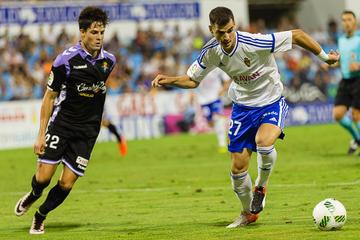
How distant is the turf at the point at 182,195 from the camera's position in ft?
32.7

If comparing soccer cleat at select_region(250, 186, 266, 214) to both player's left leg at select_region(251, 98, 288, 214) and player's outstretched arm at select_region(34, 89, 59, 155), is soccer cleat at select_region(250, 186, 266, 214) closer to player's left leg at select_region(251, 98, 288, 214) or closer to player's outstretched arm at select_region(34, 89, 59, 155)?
player's left leg at select_region(251, 98, 288, 214)

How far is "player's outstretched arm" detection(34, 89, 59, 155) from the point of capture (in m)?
9.92

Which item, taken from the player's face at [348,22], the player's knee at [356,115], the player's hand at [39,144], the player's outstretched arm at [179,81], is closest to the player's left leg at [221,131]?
the player's knee at [356,115]

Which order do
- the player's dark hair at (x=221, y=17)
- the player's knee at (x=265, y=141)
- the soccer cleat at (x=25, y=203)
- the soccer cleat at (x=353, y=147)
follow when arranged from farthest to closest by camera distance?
the soccer cleat at (x=353, y=147), the soccer cleat at (x=25, y=203), the player's knee at (x=265, y=141), the player's dark hair at (x=221, y=17)

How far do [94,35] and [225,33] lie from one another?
59.5 inches

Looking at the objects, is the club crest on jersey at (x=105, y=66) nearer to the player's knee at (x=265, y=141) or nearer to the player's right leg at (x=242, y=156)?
the player's right leg at (x=242, y=156)

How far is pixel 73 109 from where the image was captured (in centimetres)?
1040

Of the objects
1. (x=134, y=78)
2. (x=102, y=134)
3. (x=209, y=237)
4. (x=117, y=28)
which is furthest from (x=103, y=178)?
(x=117, y=28)

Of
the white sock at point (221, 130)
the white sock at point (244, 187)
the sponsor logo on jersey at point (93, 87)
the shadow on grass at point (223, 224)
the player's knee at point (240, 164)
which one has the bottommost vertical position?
the white sock at point (221, 130)

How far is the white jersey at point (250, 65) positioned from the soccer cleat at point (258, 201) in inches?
38.7

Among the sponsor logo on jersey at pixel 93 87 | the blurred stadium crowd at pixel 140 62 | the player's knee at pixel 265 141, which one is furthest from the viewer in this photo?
the blurred stadium crowd at pixel 140 62

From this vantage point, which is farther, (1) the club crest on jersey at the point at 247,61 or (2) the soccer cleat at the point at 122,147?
(2) the soccer cleat at the point at 122,147

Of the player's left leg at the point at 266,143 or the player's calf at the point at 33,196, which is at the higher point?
the player's left leg at the point at 266,143

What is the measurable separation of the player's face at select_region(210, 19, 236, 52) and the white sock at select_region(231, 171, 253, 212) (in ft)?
4.90
